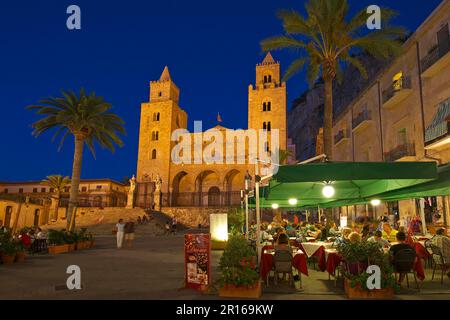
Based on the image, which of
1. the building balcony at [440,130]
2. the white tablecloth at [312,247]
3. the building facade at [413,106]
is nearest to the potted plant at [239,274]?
the white tablecloth at [312,247]

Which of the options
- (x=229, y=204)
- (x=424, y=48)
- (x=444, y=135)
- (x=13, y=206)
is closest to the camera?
(x=444, y=135)

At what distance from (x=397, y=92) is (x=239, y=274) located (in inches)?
630

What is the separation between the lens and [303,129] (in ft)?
237

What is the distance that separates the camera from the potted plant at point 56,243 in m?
15.6

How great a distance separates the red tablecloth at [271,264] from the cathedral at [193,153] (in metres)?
39.8

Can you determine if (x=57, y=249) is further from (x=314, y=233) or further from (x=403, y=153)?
(x=403, y=153)

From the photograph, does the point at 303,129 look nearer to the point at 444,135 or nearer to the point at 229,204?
the point at 229,204

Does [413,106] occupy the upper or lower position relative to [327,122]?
upper

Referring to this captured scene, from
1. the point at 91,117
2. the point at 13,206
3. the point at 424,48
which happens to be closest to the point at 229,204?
the point at 13,206

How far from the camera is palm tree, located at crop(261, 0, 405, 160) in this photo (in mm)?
14156

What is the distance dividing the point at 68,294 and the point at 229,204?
41.4m

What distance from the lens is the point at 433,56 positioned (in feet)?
51.1

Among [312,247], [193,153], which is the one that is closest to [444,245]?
[312,247]

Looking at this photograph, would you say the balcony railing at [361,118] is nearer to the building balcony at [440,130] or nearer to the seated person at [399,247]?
the building balcony at [440,130]
